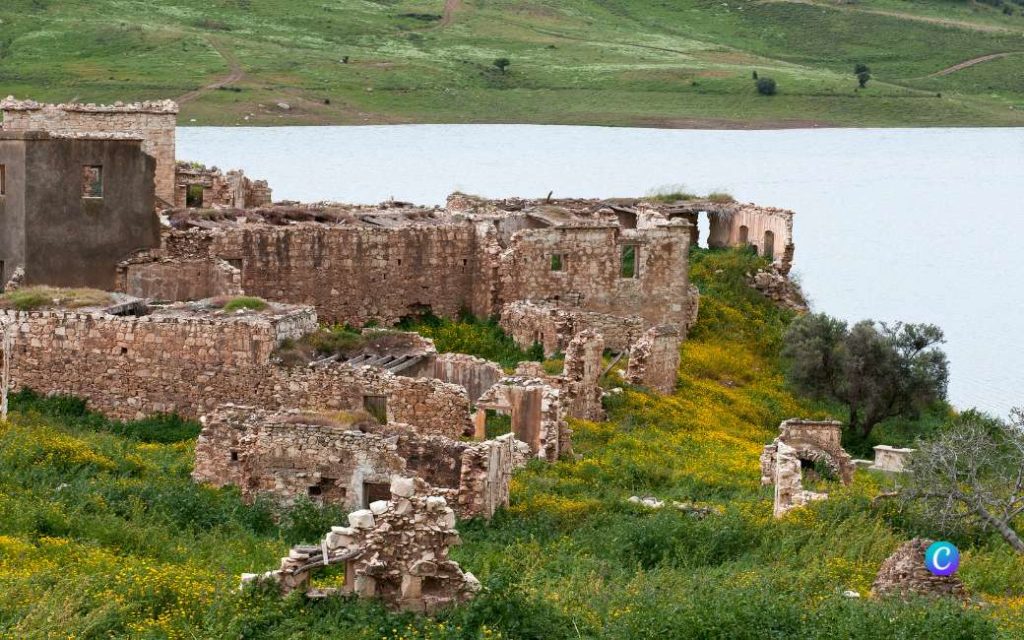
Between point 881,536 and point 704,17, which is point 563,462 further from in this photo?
point 704,17

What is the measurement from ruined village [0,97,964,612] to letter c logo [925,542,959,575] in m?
0.16

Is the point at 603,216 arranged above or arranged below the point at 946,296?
above

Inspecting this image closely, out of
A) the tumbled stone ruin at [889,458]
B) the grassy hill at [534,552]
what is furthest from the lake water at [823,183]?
the grassy hill at [534,552]

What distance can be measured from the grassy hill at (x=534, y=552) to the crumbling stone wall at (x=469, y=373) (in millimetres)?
1488

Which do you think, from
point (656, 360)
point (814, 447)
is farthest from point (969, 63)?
point (814, 447)

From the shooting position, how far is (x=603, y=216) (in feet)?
125

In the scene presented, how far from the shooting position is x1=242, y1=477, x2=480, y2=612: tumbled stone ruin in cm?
A: 1569

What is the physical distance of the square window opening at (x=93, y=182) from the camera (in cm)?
3184

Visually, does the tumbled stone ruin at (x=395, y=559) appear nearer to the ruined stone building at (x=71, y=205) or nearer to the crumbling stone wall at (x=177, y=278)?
the crumbling stone wall at (x=177, y=278)

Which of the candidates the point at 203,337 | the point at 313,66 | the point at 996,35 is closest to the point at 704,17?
the point at 996,35

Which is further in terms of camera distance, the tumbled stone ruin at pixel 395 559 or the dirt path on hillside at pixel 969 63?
the dirt path on hillside at pixel 969 63

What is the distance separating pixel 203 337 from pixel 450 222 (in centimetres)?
1060

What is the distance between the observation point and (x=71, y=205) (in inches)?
1240

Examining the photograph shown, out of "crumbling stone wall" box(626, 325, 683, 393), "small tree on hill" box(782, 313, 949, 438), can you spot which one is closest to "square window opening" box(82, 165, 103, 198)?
"crumbling stone wall" box(626, 325, 683, 393)
